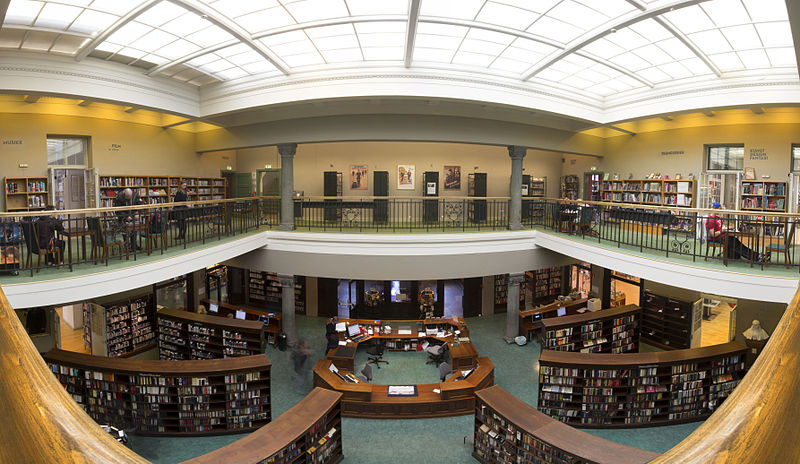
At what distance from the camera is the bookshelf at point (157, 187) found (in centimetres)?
1174

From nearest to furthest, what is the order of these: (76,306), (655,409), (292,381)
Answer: (655,409), (292,381), (76,306)

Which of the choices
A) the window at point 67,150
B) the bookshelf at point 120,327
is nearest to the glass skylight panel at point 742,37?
the bookshelf at point 120,327

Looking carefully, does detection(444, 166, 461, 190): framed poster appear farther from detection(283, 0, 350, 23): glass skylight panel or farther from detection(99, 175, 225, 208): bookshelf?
detection(99, 175, 225, 208): bookshelf

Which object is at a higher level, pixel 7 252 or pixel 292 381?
pixel 7 252

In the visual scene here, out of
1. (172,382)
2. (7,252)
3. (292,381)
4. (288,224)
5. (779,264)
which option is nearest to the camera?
(7,252)

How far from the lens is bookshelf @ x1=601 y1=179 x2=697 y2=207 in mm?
12062

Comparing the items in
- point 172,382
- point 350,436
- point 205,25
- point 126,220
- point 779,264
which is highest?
point 205,25

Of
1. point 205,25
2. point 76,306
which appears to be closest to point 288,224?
point 205,25

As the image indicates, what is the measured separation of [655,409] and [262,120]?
41.5ft

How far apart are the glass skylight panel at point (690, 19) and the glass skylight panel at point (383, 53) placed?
16.6 feet

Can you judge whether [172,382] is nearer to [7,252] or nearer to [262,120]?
[7,252]

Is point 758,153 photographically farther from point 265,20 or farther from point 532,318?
point 265,20

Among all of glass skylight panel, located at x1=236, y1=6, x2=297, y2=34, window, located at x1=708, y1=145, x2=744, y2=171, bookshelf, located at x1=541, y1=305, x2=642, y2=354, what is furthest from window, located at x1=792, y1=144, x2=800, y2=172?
glass skylight panel, located at x1=236, y1=6, x2=297, y2=34

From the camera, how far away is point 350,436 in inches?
328
